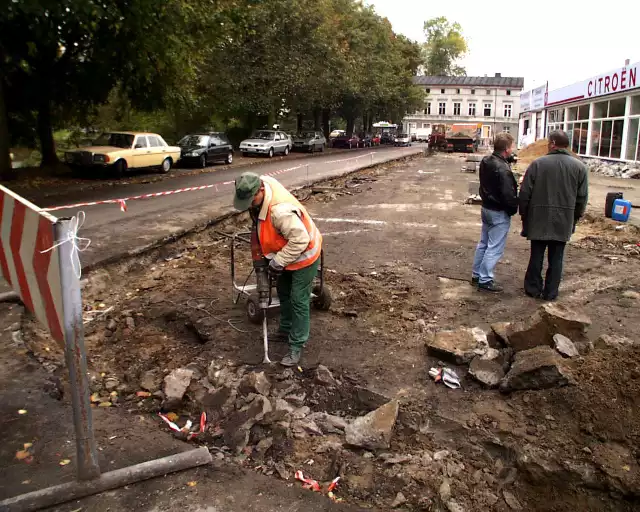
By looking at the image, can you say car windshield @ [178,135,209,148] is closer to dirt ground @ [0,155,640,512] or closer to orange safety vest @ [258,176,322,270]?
dirt ground @ [0,155,640,512]

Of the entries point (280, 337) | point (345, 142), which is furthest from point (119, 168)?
point (345, 142)

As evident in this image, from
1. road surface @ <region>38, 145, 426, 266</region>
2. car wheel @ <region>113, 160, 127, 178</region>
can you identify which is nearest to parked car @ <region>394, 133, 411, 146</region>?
road surface @ <region>38, 145, 426, 266</region>

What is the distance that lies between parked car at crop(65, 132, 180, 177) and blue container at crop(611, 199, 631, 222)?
48.8 ft

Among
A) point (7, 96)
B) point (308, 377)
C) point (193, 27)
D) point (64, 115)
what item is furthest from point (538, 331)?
point (64, 115)

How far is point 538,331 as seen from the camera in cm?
456

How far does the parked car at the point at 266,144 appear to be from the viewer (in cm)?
3086

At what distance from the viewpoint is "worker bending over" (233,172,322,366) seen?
163 inches

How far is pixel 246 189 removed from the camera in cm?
409

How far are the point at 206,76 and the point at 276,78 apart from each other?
3883mm

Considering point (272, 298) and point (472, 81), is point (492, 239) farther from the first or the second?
point (472, 81)

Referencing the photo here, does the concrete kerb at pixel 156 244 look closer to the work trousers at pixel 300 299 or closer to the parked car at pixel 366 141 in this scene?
the work trousers at pixel 300 299

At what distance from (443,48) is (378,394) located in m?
110

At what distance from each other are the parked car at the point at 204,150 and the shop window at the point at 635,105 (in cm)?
1766

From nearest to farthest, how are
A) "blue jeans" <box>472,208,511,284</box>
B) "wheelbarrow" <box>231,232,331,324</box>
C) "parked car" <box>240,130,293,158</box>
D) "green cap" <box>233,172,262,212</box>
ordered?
"green cap" <box>233,172,262,212</box> → "wheelbarrow" <box>231,232,331,324</box> → "blue jeans" <box>472,208,511,284</box> → "parked car" <box>240,130,293,158</box>
